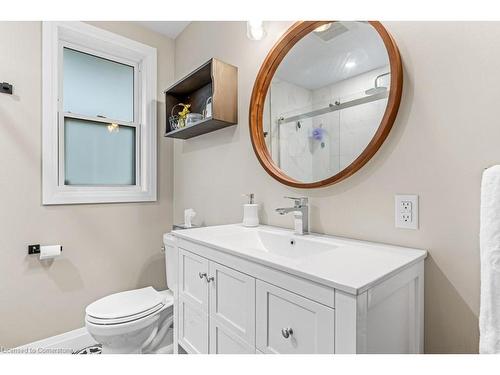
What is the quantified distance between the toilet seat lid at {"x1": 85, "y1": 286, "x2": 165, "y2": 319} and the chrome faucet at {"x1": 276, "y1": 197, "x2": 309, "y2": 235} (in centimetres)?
99

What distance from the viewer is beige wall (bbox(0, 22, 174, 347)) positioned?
1.62 metres

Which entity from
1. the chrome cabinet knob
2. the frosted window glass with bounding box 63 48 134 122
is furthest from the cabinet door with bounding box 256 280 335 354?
the frosted window glass with bounding box 63 48 134 122

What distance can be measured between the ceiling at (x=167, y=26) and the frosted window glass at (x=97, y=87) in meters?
0.37

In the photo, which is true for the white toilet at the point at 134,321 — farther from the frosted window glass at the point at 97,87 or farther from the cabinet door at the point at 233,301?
the frosted window glass at the point at 97,87

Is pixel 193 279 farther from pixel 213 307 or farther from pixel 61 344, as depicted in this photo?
pixel 61 344

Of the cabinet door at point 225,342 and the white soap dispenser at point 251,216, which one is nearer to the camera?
the cabinet door at point 225,342

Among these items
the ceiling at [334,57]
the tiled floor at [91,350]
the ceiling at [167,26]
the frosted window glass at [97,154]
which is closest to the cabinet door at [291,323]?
the ceiling at [334,57]

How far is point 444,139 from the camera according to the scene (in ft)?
2.83

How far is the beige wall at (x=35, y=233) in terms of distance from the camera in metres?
1.62

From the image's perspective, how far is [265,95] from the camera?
146 centimetres
